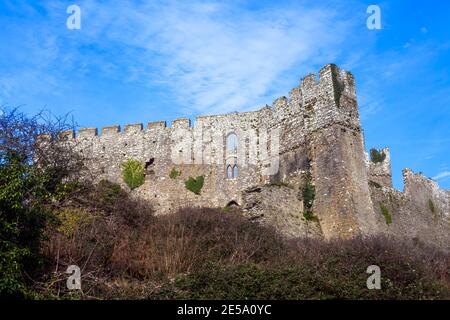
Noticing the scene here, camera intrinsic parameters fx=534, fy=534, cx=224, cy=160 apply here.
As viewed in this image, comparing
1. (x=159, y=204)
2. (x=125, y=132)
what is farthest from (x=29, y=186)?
(x=125, y=132)

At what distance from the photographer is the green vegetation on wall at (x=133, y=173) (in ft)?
99.7

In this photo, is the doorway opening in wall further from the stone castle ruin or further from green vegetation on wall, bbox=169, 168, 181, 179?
green vegetation on wall, bbox=169, 168, 181, 179

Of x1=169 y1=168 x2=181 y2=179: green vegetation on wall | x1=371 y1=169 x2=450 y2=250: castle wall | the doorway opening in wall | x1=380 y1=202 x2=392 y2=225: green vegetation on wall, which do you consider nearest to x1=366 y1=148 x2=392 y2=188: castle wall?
x1=371 y1=169 x2=450 y2=250: castle wall

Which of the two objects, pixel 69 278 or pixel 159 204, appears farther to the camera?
pixel 159 204

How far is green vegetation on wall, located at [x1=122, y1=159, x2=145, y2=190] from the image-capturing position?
Result: 30.4 metres

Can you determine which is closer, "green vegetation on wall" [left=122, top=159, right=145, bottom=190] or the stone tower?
the stone tower

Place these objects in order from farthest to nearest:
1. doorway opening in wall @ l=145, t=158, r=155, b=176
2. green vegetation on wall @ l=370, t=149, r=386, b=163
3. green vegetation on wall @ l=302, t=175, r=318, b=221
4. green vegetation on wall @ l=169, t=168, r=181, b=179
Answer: green vegetation on wall @ l=370, t=149, r=386, b=163, doorway opening in wall @ l=145, t=158, r=155, b=176, green vegetation on wall @ l=169, t=168, r=181, b=179, green vegetation on wall @ l=302, t=175, r=318, b=221

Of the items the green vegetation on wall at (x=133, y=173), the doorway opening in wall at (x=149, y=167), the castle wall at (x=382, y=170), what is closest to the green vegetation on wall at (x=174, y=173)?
the doorway opening in wall at (x=149, y=167)

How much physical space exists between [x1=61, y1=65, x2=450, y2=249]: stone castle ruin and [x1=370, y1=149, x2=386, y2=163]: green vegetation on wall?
2.6 inches

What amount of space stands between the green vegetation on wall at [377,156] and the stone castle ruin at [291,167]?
7 centimetres

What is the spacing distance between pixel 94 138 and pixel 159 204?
669 cm

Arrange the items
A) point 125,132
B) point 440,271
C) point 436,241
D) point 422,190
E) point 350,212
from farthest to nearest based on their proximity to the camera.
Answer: point 125,132 → point 422,190 → point 436,241 → point 350,212 → point 440,271

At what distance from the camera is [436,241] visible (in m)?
27.8
